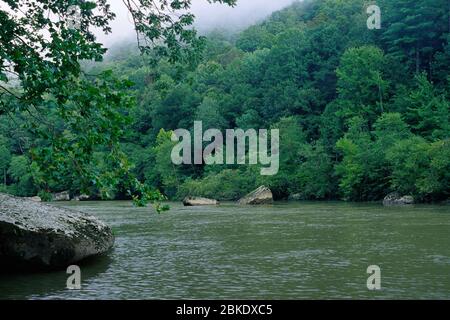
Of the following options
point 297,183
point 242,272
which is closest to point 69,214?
point 242,272

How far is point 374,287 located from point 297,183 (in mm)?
46757

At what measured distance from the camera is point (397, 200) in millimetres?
39719

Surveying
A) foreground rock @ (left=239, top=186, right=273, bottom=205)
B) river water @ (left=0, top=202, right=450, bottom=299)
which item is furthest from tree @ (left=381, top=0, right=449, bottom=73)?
river water @ (left=0, top=202, right=450, bottom=299)

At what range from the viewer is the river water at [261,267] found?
29.8 ft

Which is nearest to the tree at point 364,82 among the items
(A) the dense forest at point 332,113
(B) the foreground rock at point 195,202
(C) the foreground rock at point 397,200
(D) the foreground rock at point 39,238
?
(A) the dense forest at point 332,113

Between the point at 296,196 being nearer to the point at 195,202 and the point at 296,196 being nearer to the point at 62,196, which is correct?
the point at 195,202

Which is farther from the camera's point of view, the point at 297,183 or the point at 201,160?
the point at 201,160

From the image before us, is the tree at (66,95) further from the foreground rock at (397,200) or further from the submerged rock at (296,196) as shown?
the submerged rock at (296,196)

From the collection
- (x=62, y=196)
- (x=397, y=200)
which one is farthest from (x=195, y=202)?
(x=62, y=196)

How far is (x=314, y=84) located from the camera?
75.8 m

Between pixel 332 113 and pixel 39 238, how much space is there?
194 feet

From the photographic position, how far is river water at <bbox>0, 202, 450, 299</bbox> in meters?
9.08
